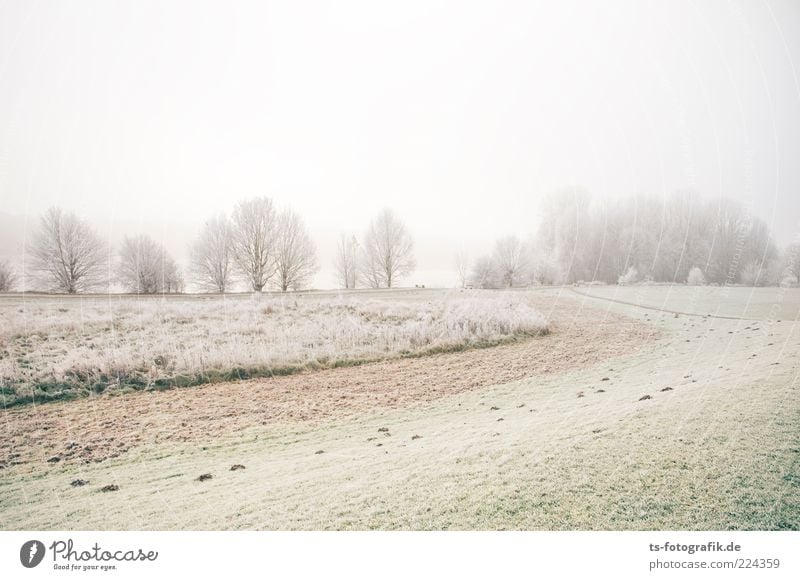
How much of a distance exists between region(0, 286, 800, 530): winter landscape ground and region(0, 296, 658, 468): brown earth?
3cm

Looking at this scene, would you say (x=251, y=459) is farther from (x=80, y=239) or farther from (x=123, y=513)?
(x=80, y=239)

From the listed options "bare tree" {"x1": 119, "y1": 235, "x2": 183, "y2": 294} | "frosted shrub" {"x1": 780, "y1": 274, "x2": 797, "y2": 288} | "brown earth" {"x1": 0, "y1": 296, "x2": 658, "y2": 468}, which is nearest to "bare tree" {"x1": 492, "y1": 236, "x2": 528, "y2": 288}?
"brown earth" {"x1": 0, "y1": 296, "x2": 658, "y2": 468}

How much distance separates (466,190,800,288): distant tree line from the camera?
4.63 m

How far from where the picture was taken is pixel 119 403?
4.21 metres

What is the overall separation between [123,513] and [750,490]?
13.2 ft

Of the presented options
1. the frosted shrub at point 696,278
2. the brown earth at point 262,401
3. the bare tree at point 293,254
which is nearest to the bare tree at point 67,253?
the brown earth at point 262,401

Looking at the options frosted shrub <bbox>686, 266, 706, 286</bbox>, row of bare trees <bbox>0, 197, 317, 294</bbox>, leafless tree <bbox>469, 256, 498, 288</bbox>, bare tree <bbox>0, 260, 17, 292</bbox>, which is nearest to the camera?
bare tree <bbox>0, 260, 17, 292</bbox>

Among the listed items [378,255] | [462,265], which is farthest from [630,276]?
[378,255]

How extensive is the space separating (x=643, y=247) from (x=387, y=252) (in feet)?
12.4

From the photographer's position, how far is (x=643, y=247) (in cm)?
563

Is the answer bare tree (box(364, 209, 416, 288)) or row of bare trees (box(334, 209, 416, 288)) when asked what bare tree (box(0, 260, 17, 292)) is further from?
bare tree (box(364, 209, 416, 288))

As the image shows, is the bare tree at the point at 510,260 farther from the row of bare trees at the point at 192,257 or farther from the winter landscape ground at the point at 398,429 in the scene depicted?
the row of bare trees at the point at 192,257
